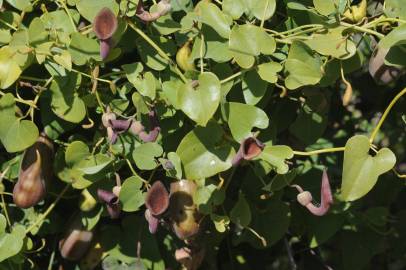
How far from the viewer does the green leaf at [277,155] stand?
3.20ft

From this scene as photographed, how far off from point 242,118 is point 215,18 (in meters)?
0.13

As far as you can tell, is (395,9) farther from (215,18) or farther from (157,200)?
(157,200)

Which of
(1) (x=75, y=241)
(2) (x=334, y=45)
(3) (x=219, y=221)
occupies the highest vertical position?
(2) (x=334, y=45)

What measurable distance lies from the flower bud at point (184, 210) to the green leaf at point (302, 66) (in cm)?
19

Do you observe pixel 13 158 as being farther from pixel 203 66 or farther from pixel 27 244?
pixel 203 66

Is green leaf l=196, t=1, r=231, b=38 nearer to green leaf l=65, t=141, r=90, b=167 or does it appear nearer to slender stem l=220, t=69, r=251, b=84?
slender stem l=220, t=69, r=251, b=84

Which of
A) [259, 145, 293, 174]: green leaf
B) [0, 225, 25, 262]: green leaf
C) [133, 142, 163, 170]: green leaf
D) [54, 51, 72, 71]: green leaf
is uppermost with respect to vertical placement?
[54, 51, 72, 71]: green leaf

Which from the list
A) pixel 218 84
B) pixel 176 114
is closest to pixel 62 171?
pixel 176 114

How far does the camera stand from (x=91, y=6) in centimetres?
100

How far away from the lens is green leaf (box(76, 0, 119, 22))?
99 cm

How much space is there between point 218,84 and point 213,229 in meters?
0.33

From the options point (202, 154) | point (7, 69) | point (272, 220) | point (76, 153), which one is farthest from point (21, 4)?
point (272, 220)

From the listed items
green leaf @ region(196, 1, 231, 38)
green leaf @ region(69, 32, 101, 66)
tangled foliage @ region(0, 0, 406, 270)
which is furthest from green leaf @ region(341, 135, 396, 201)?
green leaf @ region(69, 32, 101, 66)

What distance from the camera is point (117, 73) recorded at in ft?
3.48
